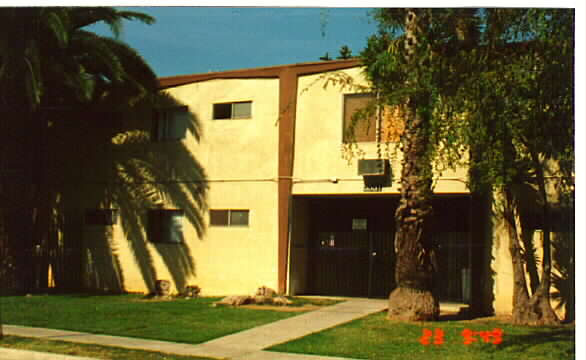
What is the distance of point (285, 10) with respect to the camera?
1059 centimetres

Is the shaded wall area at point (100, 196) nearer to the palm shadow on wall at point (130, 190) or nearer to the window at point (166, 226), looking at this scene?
the palm shadow on wall at point (130, 190)

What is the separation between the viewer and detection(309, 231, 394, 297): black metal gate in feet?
54.4

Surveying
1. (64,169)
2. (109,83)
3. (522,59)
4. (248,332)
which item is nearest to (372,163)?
(248,332)

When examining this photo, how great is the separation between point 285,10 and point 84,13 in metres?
8.84

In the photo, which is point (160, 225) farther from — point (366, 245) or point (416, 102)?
point (416, 102)

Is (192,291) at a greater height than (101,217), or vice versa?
(101,217)

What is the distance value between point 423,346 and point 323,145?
692 centimetres

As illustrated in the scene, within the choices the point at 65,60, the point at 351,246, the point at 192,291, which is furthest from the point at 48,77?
the point at 351,246

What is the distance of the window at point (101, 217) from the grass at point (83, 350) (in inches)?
305

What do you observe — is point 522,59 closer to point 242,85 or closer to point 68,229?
point 242,85

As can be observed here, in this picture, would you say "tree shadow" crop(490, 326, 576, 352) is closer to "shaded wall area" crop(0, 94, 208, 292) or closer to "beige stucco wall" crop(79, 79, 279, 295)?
"beige stucco wall" crop(79, 79, 279, 295)

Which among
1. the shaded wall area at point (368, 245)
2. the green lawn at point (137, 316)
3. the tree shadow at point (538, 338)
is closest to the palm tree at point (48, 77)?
the green lawn at point (137, 316)

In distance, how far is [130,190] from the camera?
1900 cm

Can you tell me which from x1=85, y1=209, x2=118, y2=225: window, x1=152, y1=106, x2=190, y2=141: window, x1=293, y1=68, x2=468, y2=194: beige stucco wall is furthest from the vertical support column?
x1=85, y1=209, x2=118, y2=225: window
